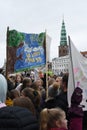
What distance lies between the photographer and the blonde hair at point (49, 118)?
3543 millimetres

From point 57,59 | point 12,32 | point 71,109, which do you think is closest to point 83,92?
point 71,109

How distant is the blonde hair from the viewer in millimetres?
3543

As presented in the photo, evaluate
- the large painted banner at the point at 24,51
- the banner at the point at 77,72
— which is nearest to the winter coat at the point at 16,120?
the banner at the point at 77,72

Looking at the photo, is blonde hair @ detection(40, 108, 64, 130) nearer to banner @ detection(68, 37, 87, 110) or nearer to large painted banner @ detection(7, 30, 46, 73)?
banner @ detection(68, 37, 87, 110)

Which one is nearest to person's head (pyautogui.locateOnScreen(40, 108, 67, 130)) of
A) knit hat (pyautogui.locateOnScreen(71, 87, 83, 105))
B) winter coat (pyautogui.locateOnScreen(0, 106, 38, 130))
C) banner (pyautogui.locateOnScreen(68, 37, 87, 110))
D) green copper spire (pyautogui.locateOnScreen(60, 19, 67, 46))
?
winter coat (pyautogui.locateOnScreen(0, 106, 38, 130))

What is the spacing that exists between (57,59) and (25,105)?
164 metres

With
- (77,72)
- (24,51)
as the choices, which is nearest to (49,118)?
(77,72)

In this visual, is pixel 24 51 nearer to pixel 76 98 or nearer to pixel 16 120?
pixel 76 98

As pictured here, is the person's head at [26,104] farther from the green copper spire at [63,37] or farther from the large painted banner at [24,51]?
the green copper spire at [63,37]

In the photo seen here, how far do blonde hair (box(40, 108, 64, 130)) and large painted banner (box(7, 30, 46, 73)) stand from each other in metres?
5.04

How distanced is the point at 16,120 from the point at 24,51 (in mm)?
6205

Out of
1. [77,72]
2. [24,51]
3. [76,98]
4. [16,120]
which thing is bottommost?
[76,98]

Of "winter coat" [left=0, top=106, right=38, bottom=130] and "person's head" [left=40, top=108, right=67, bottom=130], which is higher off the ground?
"winter coat" [left=0, top=106, right=38, bottom=130]

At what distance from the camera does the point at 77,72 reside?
22.6ft
